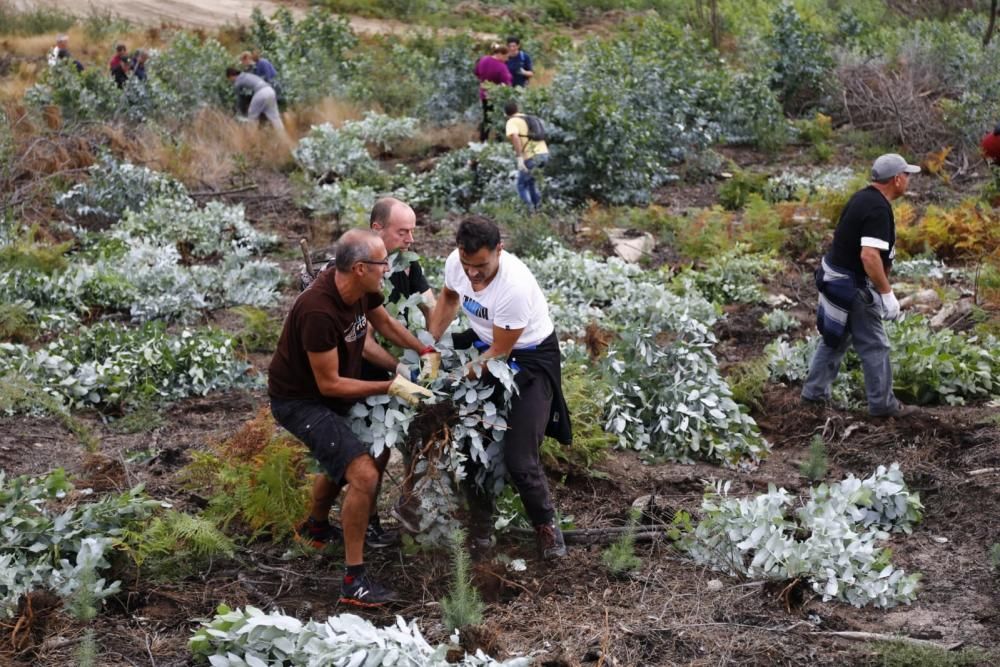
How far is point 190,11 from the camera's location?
31.9 m

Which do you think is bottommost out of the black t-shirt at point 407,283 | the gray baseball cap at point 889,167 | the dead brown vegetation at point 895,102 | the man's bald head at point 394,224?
the dead brown vegetation at point 895,102

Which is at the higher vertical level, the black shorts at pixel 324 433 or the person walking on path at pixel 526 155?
the black shorts at pixel 324 433

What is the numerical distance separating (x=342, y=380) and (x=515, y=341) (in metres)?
0.88

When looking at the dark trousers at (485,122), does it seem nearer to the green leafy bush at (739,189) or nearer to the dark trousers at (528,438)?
the green leafy bush at (739,189)

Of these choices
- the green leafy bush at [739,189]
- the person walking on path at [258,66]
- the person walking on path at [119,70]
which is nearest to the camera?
the green leafy bush at [739,189]

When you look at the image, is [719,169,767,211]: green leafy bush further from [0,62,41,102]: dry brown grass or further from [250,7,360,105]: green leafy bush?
[0,62,41,102]: dry brown grass

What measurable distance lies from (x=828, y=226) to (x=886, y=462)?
5837 millimetres

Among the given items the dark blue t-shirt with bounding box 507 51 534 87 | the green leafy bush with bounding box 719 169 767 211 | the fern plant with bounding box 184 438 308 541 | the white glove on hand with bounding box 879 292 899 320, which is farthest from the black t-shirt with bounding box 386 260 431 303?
the dark blue t-shirt with bounding box 507 51 534 87

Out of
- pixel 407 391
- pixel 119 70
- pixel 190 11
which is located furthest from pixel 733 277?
pixel 190 11

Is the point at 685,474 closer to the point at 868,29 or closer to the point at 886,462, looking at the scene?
the point at 886,462

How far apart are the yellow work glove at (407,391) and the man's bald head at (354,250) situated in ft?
2.02

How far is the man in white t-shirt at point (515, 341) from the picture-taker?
18.7ft

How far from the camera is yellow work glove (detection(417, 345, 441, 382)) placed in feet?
19.1

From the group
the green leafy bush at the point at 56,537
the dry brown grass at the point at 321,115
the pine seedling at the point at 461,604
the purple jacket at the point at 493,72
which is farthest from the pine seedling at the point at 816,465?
the dry brown grass at the point at 321,115
